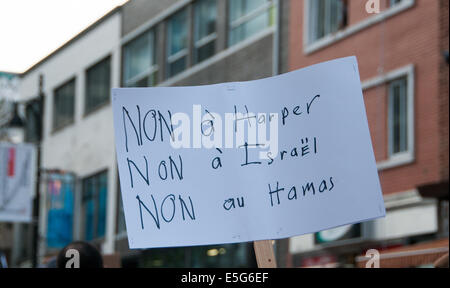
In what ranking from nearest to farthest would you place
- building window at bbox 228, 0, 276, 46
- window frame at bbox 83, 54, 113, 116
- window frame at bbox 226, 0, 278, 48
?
1. building window at bbox 228, 0, 276, 46
2. window frame at bbox 226, 0, 278, 48
3. window frame at bbox 83, 54, 113, 116

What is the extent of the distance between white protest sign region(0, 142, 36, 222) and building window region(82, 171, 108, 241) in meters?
1.32

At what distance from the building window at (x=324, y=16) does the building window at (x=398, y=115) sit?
45.3 inches

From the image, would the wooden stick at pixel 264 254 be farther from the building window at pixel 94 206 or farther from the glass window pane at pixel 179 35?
the building window at pixel 94 206

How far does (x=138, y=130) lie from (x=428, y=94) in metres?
10.9

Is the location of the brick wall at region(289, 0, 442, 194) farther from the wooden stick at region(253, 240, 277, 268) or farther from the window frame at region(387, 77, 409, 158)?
the wooden stick at region(253, 240, 277, 268)

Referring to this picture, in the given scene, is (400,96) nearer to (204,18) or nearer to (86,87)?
(204,18)

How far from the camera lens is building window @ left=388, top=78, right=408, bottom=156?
1434 cm

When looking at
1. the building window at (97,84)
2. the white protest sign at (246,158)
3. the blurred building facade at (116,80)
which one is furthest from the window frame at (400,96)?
the white protest sign at (246,158)

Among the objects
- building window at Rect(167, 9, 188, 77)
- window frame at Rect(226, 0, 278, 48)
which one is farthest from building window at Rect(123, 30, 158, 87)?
window frame at Rect(226, 0, 278, 48)
